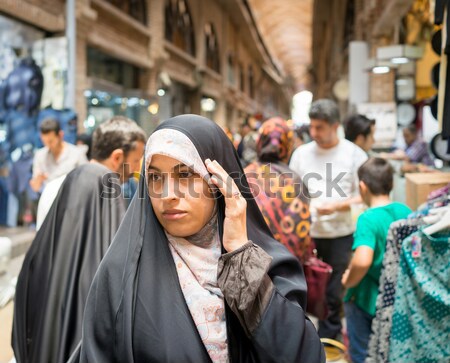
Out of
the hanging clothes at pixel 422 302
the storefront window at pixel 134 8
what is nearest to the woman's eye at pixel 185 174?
the hanging clothes at pixel 422 302

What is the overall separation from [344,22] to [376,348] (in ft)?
53.2

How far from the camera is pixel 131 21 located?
1198 centimetres

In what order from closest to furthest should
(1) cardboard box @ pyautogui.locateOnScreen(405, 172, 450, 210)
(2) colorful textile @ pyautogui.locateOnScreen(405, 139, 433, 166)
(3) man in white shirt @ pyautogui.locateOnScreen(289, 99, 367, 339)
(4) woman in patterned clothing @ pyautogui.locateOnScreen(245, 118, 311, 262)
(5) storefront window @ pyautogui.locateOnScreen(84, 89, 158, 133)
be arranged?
1. (4) woman in patterned clothing @ pyautogui.locateOnScreen(245, 118, 311, 262)
2. (1) cardboard box @ pyautogui.locateOnScreen(405, 172, 450, 210)
3. (3) man in white shirt @ pyautogui.locateOnScreen(289, 99, 367, 339)
4. (2) colorful textile @ pyautogui.locateOnScreen(405, 139, 433, 166)
5. (5) storefront window @ pyautogui.locateOnScreen(84, 89, 158, 133)

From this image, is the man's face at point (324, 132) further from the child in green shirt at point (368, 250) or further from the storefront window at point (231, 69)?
the storefront window at point (231, 69)

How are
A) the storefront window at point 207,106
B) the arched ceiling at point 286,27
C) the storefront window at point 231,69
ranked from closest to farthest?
the storefront window at point 207,106 < the storefront window at point 231,69 < the arched ceiling at point 286,27

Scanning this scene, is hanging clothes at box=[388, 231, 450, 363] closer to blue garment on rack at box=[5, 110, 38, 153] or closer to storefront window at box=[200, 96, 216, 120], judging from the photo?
blue garment on rack at box=[5, 110, 38, 153]

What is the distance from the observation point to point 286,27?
117 feet

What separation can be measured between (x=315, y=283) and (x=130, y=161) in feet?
4.70

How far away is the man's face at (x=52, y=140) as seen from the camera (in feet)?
18.2

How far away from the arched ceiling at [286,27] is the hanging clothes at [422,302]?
24.1m

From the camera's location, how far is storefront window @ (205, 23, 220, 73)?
2114 cm

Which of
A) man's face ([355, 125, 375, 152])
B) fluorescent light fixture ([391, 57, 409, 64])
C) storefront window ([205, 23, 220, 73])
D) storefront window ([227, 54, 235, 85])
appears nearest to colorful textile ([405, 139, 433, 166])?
fluorescent light fixture ([391, 57, 409, 64])

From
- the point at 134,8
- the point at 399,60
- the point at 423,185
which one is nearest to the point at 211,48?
the point at 134,8

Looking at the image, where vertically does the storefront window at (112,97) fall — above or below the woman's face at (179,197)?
above
